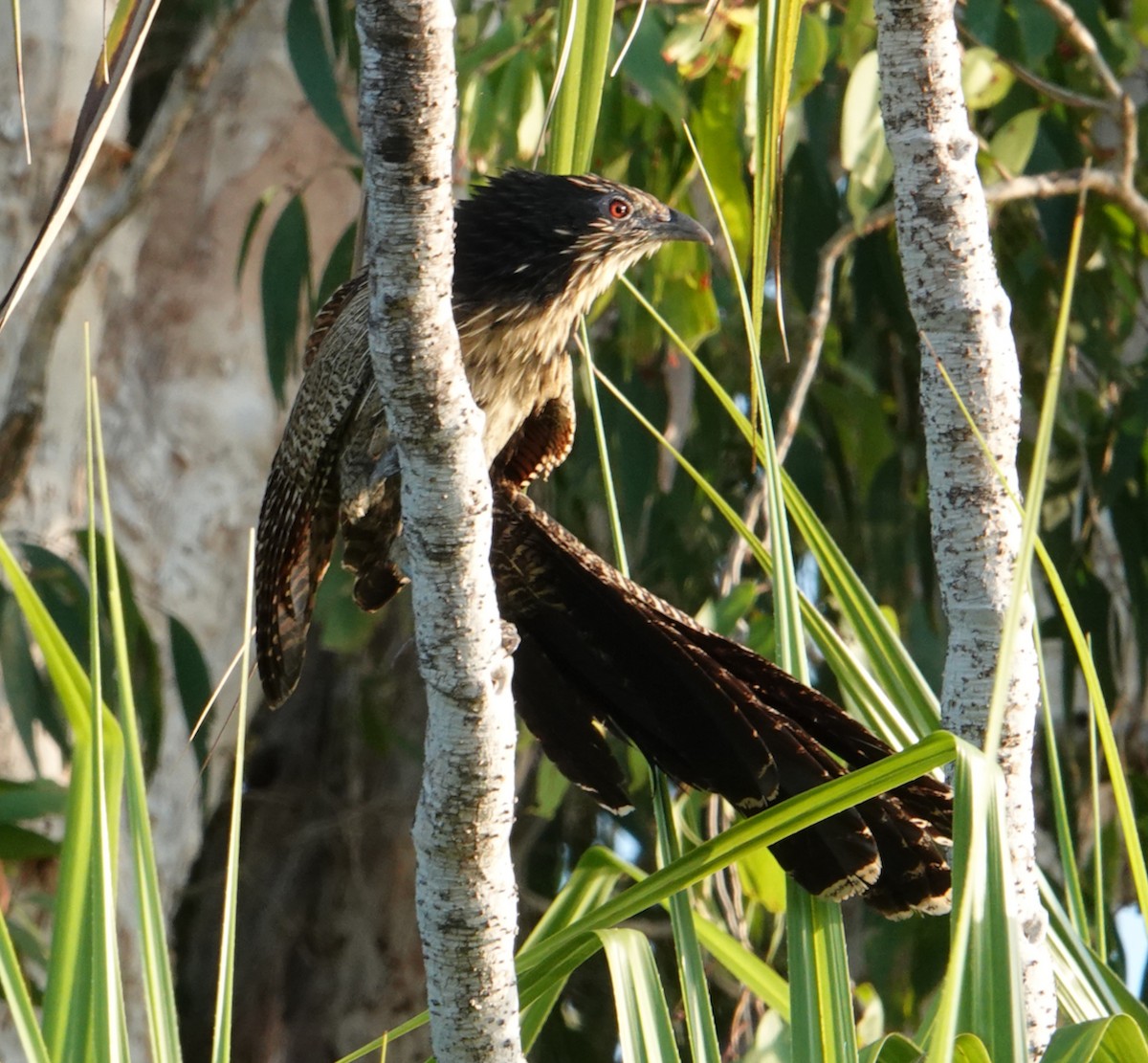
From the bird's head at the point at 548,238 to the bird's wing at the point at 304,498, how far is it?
0.57ft

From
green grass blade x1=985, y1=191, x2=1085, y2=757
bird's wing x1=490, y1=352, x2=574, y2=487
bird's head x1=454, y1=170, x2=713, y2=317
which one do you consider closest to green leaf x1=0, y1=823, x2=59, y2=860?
bird's wing x1=490, y1=352, x2=574, y2=487

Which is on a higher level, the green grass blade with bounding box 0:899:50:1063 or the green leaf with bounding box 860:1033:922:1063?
the green grass blade with bounding box 0:899:50:1063

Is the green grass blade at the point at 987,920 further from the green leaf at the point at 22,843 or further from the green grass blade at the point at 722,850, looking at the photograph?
the green leaf at the point at 22,843

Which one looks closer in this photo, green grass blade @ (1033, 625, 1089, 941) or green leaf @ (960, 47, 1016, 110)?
green grass blade @ (1033, 625, 1089, 941)

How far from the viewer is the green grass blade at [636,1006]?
4.24 feet

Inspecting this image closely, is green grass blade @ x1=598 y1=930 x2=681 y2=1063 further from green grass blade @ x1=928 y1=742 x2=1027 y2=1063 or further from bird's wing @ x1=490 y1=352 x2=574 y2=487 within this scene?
bird's wing @ x1=490 y1=352 x2=574 y2=487

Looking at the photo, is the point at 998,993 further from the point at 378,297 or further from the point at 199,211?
the point at 199,211

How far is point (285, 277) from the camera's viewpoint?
12.4 ft

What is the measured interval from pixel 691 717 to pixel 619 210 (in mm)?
940

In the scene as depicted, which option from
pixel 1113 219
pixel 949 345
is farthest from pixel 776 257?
pixel 1113 219

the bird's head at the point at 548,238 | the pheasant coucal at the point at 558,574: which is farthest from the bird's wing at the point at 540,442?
the bird's head at the point at 548,238

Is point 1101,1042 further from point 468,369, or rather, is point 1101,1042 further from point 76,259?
point 76,259

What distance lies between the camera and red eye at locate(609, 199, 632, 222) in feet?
8.01

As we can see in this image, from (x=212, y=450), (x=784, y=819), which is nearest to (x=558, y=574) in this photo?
(x=784, y=819)
